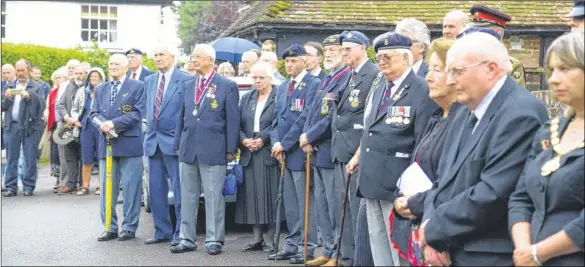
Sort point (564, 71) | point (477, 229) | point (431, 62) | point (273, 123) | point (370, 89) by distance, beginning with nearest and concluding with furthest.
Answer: point (564, 71) → point (477, 229) → point (431, 62) → point (370, 89) → point (273, 123)

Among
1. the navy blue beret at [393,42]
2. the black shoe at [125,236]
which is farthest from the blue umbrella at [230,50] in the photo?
the navy blue beret at [393,42]

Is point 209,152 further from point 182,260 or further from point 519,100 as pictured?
point 519,100

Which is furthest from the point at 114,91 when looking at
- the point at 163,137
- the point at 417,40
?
the point at 417,40

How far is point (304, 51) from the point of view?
1043 centimetres

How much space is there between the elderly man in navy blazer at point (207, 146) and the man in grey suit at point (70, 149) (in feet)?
21.3

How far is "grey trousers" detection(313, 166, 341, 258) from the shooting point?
950 cm

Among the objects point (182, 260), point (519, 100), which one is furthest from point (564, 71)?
point (182, 260)

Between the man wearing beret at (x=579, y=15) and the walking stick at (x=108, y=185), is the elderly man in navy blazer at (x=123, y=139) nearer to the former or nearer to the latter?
the walking stick at (x=108, y=185)

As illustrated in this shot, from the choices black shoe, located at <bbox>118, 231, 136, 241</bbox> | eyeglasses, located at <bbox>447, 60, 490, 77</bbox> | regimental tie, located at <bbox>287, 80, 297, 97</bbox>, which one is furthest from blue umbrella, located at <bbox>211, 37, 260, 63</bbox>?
eyeglasses, located at <bbox>447, 60, 490, 77</bbox>

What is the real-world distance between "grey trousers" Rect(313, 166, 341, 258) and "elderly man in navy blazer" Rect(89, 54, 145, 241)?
103 inches

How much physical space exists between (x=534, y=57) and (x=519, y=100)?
1716 centimetres

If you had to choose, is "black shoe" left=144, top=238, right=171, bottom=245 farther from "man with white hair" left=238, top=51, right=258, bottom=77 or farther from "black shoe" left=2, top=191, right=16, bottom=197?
"black shoe" left=2, top=191, right=16, bottom=197

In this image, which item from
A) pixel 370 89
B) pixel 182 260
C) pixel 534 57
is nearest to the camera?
pixel 370 89

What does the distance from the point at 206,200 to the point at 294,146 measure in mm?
1198
